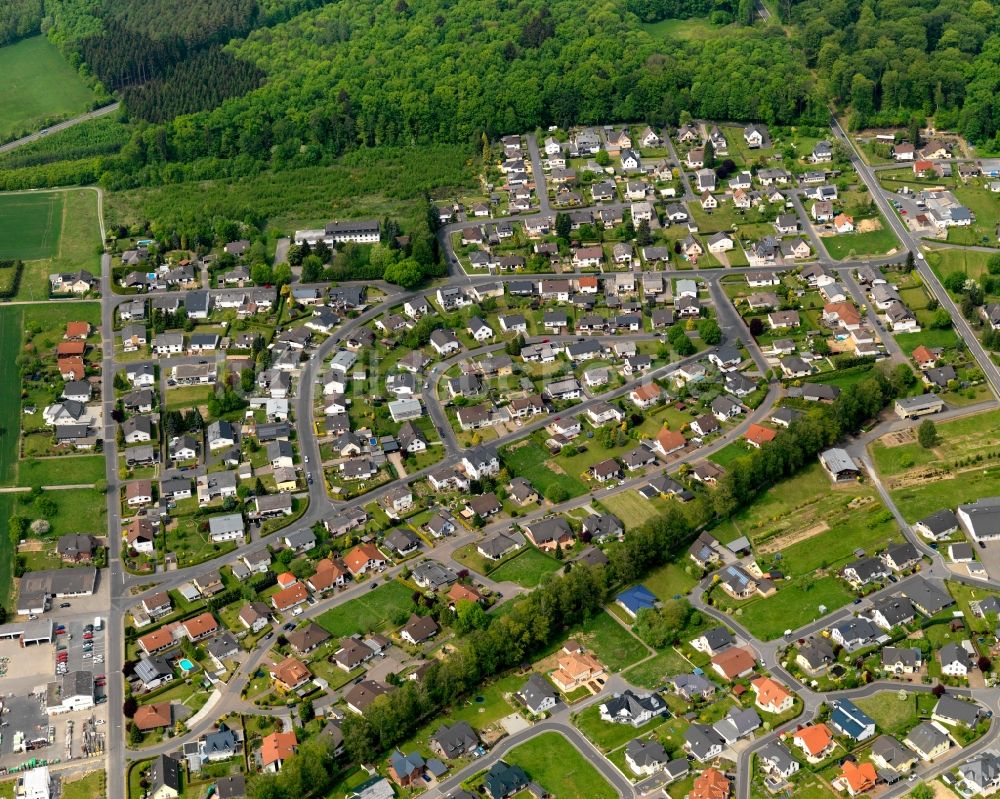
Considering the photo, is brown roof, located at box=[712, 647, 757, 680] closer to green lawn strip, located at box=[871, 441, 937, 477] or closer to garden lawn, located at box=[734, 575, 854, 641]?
garden lawn, located at box=[734, 575, 854, 641]

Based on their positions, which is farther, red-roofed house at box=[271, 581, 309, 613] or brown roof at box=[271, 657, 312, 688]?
red-roofed house at box=[271, 581, 309, 613]

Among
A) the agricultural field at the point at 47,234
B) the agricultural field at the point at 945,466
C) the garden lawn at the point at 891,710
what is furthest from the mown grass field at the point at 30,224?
the garden lawn at the point at 891,710

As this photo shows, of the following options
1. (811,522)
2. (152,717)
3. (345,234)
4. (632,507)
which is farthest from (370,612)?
(345,234)

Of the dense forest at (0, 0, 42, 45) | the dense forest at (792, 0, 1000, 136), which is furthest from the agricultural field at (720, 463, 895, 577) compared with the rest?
the dense forest at (0, 0, 42, 45)

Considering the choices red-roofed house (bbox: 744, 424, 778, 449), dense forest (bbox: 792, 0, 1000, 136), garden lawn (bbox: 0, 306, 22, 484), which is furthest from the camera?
dense forest (bbox: 792, 0, 1000, 136)

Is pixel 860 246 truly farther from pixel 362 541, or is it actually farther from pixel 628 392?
pixel 362 541
